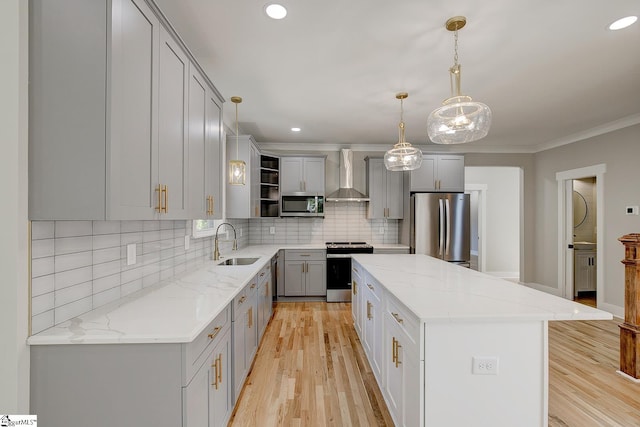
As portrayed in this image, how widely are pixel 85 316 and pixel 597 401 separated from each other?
3444 mm

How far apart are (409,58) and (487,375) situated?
230 centimetres

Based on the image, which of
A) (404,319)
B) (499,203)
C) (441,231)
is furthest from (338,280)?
(499,203)

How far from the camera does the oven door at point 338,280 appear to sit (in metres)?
4.60

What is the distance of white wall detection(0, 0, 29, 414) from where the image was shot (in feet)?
3.54

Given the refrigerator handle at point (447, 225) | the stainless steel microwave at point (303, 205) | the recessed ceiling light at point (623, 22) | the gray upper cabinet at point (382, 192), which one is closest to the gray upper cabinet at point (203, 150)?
the stainless steel microwave at point (303, 205)

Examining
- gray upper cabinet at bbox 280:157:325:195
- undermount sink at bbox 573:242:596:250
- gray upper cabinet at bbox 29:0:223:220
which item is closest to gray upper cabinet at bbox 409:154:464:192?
gray upper cabinet at bbox 280:157:325:195

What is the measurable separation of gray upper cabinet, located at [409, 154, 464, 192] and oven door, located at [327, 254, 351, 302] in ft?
5.72

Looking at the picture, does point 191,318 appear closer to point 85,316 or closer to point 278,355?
point 85,316

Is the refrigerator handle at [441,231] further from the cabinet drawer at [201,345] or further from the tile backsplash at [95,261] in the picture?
the cabinet drawer at [201,345]

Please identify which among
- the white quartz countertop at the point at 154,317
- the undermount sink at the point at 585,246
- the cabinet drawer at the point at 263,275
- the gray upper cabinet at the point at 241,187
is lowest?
the cabinet drawer at the point at 263,275

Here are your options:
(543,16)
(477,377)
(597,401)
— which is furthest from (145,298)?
(597,401)

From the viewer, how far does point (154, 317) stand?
1402 millimetres

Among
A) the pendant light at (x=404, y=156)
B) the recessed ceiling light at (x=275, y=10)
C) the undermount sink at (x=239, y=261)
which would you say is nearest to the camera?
the recessed ceiling light at (x=275, y=10)

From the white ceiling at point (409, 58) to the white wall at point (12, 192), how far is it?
941 mm
